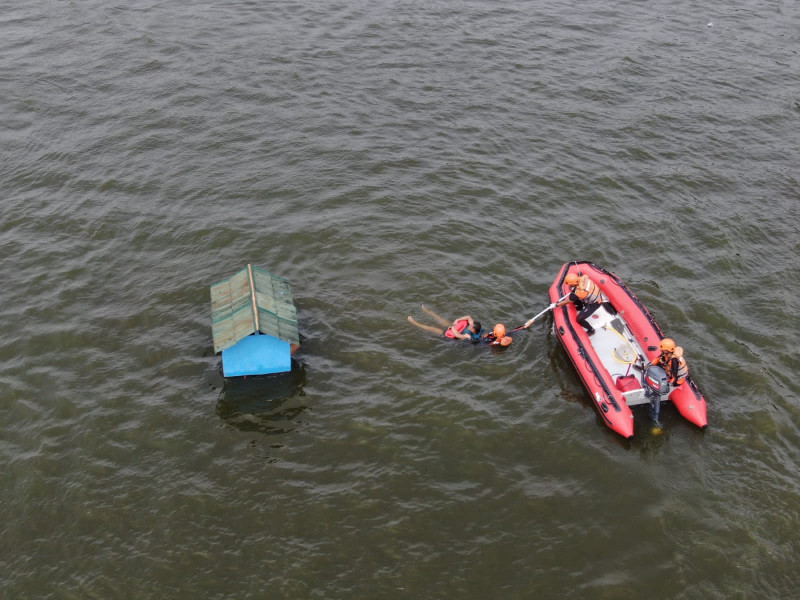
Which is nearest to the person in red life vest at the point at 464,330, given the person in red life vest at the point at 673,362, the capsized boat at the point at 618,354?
the capsized boat at the point at 618,354

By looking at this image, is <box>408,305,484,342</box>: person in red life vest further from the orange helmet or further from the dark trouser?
the orange helmet

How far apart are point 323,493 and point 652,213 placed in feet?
44.7

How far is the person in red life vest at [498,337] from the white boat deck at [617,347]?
2.06m

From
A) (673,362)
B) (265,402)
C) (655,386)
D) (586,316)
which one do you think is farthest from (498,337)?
(265,402)

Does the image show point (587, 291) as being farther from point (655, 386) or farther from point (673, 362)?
point (655, 386)

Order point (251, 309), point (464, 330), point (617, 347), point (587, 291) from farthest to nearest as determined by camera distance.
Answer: point (587, 291)
point (464, 330)
point (617, 347)
point (251, 309)

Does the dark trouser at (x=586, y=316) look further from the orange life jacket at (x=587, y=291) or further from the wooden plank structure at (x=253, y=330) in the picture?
the wooden plank structure at (x=253, y=330)

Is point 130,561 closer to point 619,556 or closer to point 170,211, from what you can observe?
point 619,556

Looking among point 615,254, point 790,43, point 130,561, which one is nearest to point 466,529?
point 130,561

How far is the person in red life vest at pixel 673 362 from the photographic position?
46.9ft

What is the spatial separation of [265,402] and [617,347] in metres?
8.44

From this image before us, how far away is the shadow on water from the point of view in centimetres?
1438

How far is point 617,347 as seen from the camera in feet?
52.1

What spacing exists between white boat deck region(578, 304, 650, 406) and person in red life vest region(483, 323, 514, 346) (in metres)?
2.06
